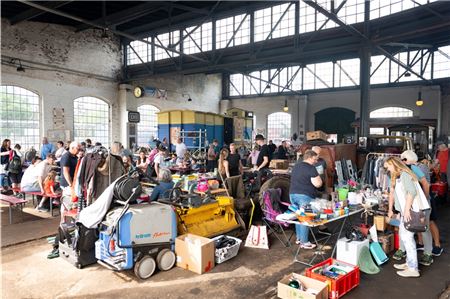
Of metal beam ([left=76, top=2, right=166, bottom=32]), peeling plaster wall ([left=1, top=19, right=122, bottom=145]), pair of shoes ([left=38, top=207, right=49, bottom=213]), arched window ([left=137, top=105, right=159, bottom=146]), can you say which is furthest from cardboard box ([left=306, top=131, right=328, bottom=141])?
peeling plaster wall ([left=1, top=19, right=122, bottom=145])

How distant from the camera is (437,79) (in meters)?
15.9

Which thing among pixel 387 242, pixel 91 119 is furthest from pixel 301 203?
pixel 91 119

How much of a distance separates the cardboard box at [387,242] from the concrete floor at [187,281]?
0.33 meters

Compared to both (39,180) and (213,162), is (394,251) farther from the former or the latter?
(39,180)

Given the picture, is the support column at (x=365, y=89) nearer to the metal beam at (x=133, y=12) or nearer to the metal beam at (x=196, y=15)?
the metal beam at (x=196, y=15)

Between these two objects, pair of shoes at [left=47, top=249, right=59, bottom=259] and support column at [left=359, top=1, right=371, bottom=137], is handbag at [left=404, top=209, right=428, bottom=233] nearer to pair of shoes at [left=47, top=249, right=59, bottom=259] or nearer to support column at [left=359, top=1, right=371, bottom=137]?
pair of shoes at [left=47, top=249, right=59, bottom=259]

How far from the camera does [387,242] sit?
5000 millimetres

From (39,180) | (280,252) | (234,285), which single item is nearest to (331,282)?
(234,285)

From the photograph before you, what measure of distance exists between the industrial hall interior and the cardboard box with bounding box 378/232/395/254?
0.03 meters

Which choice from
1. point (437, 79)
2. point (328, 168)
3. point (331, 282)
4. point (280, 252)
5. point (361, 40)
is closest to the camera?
point (331, 282)

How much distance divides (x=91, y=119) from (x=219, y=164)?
916 centimetres

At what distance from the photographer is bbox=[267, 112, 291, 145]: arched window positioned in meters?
20.5

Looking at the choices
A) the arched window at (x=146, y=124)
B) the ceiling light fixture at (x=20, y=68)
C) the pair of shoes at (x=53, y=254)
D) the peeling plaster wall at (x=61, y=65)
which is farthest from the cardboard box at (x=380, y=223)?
the arched window at (x=146, y=124)

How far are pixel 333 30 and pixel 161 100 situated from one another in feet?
32.2
